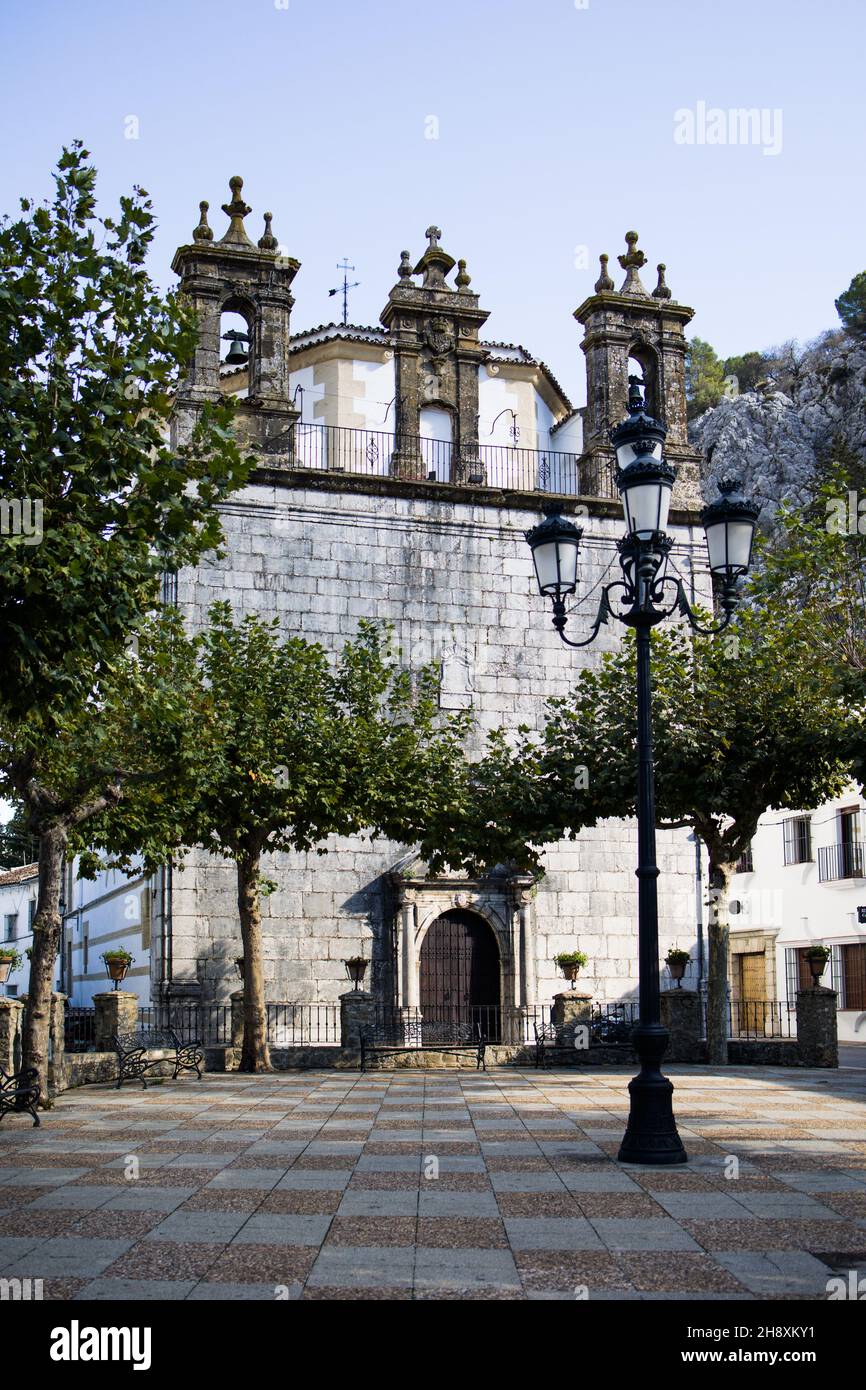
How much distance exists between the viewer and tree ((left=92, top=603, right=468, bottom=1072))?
18.1m

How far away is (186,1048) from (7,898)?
40957 mm

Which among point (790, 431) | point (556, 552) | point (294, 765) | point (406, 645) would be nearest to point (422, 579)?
point (406, 645)

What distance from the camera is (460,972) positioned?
77.2 ft

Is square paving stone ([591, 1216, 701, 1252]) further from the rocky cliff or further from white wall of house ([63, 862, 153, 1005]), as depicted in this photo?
the rocky cliff

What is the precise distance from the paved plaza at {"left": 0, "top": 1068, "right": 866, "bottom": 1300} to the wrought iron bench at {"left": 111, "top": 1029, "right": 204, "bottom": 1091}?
294 cm

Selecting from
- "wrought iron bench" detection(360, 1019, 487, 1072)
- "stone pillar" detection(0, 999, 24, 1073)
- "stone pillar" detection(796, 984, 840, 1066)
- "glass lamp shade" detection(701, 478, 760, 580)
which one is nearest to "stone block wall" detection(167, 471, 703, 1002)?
"wrought iron bench" detection(360, 1019, 487, 1072)

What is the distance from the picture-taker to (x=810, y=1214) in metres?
7.44

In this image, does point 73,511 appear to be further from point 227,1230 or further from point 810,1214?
point 810,1214

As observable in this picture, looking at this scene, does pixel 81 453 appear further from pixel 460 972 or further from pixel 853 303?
pixel 853 303

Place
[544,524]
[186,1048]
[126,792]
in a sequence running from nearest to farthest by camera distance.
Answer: [544,524] → [126,792] → [186,1048]

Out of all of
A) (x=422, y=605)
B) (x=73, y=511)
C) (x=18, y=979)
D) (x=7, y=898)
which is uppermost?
(x=422, y=605)

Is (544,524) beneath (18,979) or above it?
above

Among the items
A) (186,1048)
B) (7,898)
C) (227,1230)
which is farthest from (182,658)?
(7,898)
